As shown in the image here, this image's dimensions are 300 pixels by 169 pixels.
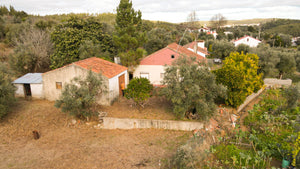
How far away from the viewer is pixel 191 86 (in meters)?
12.0

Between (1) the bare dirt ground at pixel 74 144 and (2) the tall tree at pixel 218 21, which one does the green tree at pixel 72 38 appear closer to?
(1) the bare dirt ground at pixel 74 144

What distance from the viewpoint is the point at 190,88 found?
38.8 ft

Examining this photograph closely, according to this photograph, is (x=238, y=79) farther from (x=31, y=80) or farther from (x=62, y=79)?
(x=31, y=80)

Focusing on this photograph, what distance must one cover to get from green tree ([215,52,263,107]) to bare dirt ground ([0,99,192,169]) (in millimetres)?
6589

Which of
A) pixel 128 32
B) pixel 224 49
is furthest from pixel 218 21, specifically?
pixel 128 32

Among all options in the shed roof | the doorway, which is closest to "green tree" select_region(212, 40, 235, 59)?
the shed roof

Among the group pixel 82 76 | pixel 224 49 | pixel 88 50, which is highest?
pixel 224 49

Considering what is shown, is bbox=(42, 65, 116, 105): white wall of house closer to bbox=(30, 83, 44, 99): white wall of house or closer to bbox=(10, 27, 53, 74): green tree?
bbox=(30, 83, 44, 99): white wall of house

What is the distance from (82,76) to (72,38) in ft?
31.8

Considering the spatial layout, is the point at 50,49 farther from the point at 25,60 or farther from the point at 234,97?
the point at 234,97

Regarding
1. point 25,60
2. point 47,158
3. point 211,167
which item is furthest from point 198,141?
point 25,60

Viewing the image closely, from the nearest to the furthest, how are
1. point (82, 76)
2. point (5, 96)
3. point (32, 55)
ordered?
point (5, 96)
point (82, 76)
point (32, 55)

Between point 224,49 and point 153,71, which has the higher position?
point 224,49

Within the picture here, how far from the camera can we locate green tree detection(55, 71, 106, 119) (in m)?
12.2
